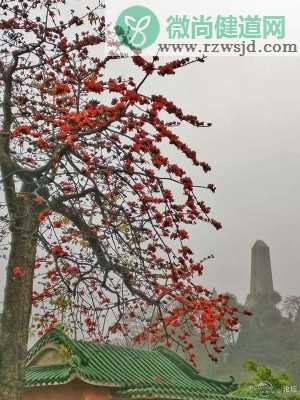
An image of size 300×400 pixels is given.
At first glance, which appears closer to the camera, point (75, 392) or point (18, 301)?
point (18, 301)

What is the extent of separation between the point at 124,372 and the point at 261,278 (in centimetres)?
5547

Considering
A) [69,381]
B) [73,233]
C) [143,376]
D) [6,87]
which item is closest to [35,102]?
[6,87]

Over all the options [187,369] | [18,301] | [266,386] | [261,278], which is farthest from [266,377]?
[261,278]

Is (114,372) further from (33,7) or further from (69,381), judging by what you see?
(33,7)

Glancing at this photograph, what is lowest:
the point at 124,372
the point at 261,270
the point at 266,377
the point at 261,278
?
the point at 124,372

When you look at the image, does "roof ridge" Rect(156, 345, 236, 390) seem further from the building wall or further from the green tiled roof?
the building wall

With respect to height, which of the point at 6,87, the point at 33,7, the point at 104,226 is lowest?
the point at 104,226

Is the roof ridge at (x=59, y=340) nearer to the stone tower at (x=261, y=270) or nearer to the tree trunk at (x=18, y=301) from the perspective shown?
the tree trunk at (x=18, y=301)

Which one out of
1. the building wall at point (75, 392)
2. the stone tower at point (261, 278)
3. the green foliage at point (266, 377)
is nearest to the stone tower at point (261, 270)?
the stone tower at point (261, 278)

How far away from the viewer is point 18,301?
8602mm

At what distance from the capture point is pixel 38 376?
1343cm

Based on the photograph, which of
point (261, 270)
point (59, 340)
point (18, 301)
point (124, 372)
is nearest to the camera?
point (18, 301)

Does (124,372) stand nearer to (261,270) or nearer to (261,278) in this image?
(261,278)

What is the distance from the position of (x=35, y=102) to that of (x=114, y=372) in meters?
7.08
